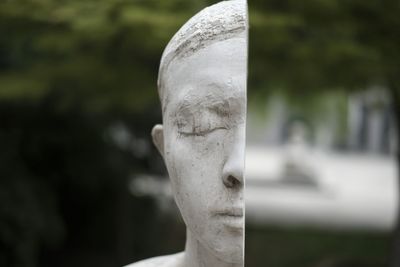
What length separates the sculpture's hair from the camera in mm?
2076

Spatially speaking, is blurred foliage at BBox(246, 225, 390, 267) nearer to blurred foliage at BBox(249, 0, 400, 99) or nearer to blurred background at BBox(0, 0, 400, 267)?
blurred background at BBox(0, 0, 400, 267)

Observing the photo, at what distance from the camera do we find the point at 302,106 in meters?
7.48

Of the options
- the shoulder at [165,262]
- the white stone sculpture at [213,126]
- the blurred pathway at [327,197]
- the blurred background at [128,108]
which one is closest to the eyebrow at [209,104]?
the white stone sculpture at [213,126]

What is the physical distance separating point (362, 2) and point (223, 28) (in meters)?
3.53

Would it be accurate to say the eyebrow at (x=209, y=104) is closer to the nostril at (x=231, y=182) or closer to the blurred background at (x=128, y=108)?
the nostril at (x=231, y=182)

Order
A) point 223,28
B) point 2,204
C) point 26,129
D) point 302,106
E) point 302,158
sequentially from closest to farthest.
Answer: point 223,28 → point 2,204 → point 26,129 → point 302,106 → point 302,158

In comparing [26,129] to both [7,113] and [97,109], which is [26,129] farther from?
[97,109]

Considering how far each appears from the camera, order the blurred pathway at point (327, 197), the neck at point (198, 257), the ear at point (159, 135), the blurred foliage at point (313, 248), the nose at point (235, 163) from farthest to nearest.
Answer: the blurred pathway at point (327, 197)
the blurred foliage at point (313, 248)
the ear at point (159, 135)
the neck at point (198, 257)
the nose at point (235, 163)

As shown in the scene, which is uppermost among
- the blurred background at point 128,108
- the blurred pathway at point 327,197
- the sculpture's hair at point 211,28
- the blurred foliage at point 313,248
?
the sculpture's hair at point 211,28

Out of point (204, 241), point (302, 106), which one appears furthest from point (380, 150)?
point (204, 241)

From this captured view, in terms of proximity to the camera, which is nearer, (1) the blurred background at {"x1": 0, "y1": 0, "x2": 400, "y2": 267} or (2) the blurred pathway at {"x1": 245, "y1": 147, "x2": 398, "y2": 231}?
(1) the blurred background at {"x1": 0, "y1": 0, "x2": 400, "y2": 267}

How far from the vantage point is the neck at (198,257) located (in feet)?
6.97

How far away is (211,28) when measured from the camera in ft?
6.84

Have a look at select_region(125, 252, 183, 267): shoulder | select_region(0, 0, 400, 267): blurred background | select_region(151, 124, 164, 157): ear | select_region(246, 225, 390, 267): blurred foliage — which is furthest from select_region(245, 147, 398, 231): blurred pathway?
select_region(151, 124, 164, 157): ear
